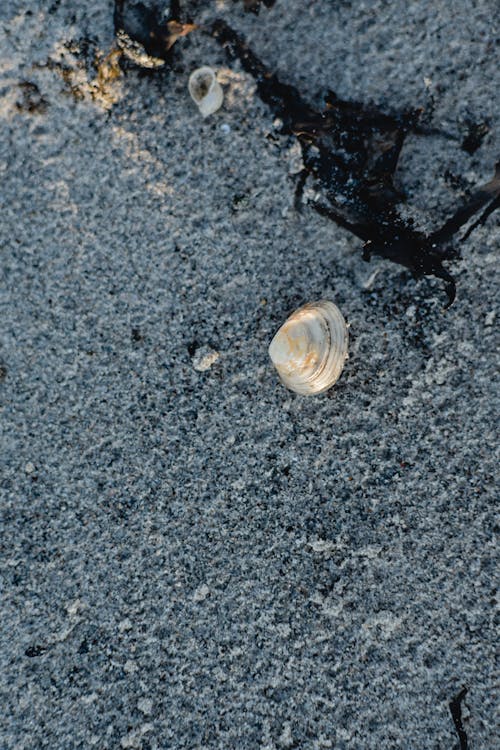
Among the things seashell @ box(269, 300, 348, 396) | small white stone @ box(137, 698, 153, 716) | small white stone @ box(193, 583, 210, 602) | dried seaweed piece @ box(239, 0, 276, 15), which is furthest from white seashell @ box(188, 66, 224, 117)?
small white stone @ box(137, 698, 153, 716)

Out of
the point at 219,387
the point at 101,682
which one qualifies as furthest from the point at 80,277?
the point at 101,682

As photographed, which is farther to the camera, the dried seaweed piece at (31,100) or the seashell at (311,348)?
the dried seaweed piece at (31,100)

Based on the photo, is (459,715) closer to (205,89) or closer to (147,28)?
(205,89)

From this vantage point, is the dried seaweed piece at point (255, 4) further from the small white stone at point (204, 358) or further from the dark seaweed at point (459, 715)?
the dark seaweed at point (459, 715)

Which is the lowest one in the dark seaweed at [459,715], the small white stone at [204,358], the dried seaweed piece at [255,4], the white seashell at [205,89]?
the dark seaweed at [459,715]

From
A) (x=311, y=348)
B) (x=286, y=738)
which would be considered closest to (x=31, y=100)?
(x=311, y=348)

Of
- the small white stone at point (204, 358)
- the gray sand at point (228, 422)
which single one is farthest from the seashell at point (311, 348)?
the small white stone at point (204, 358)
